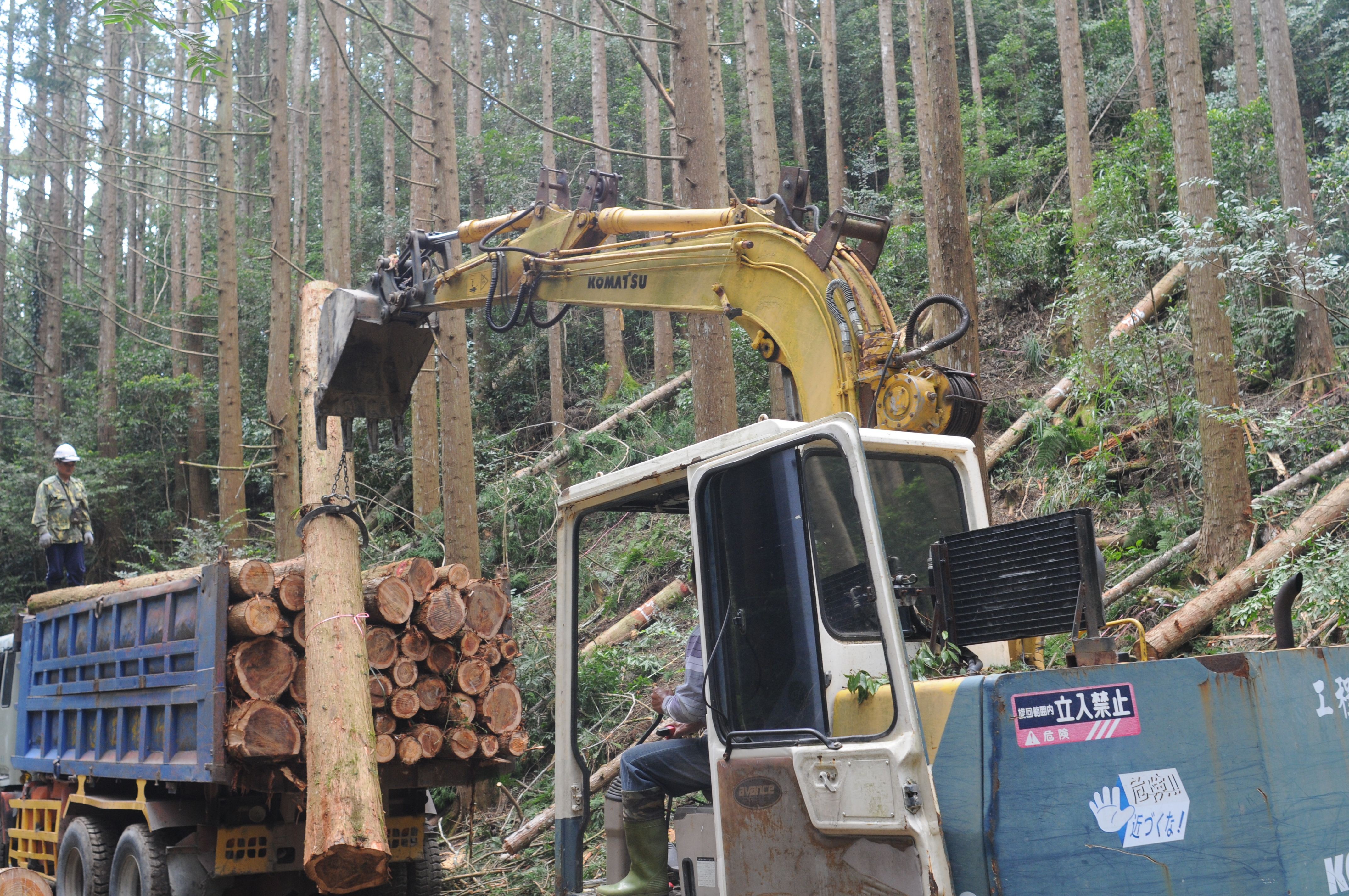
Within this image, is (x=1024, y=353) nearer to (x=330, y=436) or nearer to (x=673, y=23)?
(x=673, y=23)

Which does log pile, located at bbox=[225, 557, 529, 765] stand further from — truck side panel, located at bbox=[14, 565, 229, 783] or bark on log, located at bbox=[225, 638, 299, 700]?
truck side panel, located at bbox=[14, 565, 229, 783]

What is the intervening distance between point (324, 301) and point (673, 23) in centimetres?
393

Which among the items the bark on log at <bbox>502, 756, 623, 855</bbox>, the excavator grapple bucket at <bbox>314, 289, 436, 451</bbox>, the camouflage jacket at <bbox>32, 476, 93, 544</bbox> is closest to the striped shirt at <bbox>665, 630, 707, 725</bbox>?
the excavator grapple bucket at <bbox>314, 289, 436, 451</bbox>

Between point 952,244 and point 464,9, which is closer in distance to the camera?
point 952,244

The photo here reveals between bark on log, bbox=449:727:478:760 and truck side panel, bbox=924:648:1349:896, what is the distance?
430 centimetres

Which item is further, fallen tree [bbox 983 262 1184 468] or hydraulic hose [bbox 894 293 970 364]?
fallen tree [bbox 983 262 1184 468]

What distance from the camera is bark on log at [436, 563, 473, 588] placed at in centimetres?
671

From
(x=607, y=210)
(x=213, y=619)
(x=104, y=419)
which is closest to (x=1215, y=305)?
(x=607, y=210)

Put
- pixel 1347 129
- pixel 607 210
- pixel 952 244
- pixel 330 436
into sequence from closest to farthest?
pixel 607 210 → pixel 330 436 → pixel 952 244 → pixel 1347 129

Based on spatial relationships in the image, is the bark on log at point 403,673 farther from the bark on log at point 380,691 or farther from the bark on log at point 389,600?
the bark on log at point 389,600

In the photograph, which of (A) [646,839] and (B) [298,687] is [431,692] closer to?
(B) [298,687]

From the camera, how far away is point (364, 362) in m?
6.19

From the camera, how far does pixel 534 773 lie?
9375mm

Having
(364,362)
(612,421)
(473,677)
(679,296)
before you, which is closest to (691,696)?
(679,296)
